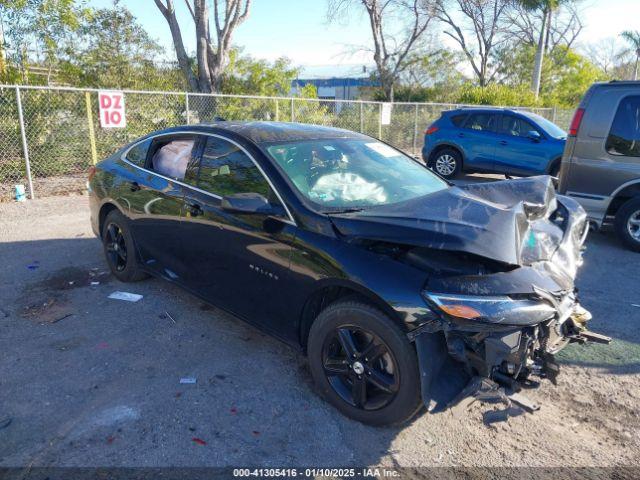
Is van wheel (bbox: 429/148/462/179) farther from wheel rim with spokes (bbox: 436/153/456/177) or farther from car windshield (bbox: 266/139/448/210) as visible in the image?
car windshield (bbox: 266/139/448/210)

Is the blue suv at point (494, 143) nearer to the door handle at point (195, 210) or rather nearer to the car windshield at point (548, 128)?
the car windshield at point (548, 128)

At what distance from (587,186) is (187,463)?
6195 mm

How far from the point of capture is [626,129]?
620 cm

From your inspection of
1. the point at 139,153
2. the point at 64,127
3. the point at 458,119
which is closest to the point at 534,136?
the point at 458,119

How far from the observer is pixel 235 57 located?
1809 cm

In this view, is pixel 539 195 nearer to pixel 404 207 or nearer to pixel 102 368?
pixel 404 207

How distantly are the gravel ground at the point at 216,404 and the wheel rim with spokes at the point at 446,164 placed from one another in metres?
7.76

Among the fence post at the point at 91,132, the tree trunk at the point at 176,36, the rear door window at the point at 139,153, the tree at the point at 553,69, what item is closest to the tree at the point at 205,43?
the tree trunk at the point at 176,36

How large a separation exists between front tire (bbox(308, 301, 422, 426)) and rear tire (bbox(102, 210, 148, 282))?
2.49m

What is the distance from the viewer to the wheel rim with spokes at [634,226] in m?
6.40

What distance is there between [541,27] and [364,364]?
88.4 ft

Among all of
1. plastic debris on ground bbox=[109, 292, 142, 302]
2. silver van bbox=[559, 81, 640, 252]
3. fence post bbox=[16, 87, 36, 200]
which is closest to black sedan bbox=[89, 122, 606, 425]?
plastic debris on ground bbox=[109, 292, 142, 302]

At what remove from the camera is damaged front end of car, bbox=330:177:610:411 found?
244 centimetres

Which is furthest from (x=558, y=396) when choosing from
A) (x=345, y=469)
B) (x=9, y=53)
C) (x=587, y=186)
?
(x=9, y=53)
